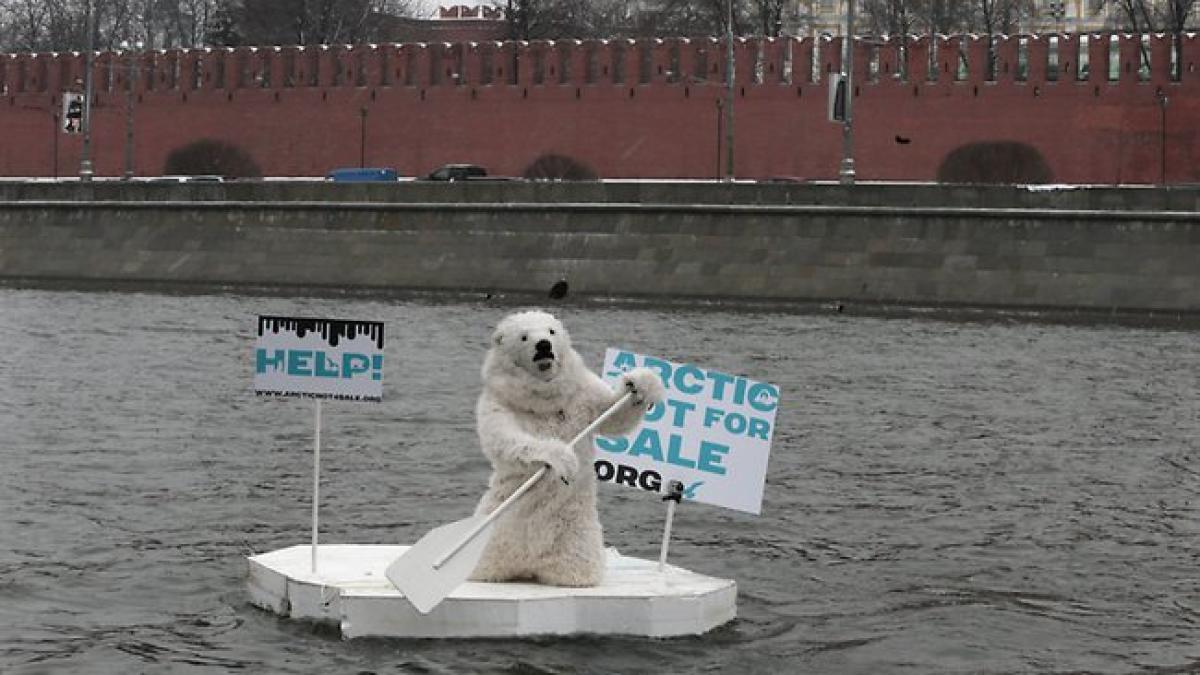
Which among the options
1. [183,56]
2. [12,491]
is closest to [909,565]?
[12,491]

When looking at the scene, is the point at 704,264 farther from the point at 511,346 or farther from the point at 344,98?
the point at 511,346

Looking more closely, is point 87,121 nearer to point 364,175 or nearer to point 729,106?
point 364,175

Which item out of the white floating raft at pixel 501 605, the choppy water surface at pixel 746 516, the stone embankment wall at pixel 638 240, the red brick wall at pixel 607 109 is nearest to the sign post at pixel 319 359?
the white floating raft at pixel 501 605

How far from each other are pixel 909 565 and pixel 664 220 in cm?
1822

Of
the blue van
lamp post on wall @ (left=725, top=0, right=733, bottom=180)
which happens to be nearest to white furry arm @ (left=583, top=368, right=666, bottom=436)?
lamp post on wall @ (left=725, top=0, right=733, bottom=180)

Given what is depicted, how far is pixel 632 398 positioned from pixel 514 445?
44cm

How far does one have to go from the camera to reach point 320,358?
1006 centimetres

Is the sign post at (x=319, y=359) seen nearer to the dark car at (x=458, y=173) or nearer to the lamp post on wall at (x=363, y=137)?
the dark car at (x=458, y=173)

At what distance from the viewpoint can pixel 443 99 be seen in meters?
39.4

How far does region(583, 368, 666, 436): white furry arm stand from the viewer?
Answer: 918 cm

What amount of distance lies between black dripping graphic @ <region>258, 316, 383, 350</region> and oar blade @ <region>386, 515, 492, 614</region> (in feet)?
3.81

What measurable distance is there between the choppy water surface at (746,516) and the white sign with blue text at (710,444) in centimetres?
57

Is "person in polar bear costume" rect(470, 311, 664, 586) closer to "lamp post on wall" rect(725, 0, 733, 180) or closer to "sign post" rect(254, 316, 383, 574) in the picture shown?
"sign post" rect(254, 316, 383, 574)

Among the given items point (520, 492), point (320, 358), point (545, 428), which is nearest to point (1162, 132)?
point (320, 358)
